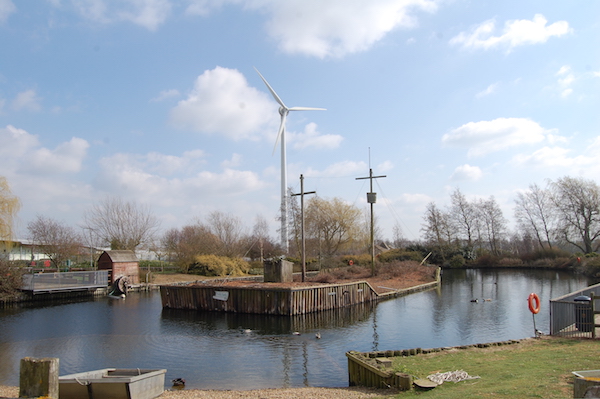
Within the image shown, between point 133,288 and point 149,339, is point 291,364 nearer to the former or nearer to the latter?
point 149,339

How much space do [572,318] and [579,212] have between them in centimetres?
4852

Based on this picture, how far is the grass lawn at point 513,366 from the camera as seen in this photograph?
8445 mm

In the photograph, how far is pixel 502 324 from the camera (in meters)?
22.3

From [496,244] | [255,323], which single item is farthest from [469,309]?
[496,244]

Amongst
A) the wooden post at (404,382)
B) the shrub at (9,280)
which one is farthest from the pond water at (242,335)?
the wooden post at (404,382)

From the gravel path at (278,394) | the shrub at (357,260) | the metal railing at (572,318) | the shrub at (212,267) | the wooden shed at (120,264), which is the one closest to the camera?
the gravel path at (278,394)

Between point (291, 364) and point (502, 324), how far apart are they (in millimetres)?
12745

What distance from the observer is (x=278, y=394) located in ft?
36.3

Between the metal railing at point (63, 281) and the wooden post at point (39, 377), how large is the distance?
30.9 metres

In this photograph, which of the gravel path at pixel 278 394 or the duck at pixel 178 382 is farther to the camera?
Result: the duck at pixel 178 382

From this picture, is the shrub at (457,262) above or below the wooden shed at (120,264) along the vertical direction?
below

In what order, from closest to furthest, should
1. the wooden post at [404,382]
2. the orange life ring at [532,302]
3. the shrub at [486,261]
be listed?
the wooden post at [404,382] < the orange life ring at [532,302] < the shrub at [486,261]

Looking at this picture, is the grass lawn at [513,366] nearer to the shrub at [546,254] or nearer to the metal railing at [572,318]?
the metal railing at [572,318]

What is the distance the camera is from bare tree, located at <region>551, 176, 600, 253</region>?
55562mm
